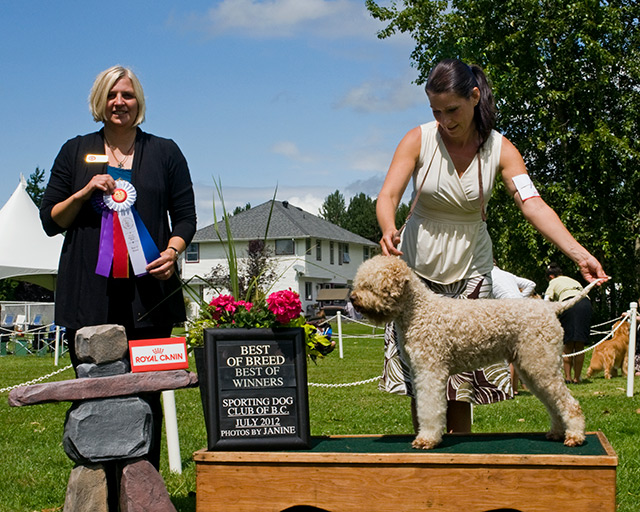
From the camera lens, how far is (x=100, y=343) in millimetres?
3553

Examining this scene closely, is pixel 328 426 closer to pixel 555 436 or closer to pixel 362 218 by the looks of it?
pixel 555 436

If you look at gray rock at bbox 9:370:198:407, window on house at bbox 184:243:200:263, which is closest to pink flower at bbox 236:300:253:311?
gray rock at bbox 9:370:198:407

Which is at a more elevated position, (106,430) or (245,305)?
(245,305)

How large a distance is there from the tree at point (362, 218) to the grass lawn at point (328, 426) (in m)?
66.3

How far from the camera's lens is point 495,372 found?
3.92 metres

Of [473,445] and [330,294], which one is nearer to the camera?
[473,445]

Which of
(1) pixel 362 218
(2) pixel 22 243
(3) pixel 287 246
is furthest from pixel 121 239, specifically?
(1) pixel 362 218

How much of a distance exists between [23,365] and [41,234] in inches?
188

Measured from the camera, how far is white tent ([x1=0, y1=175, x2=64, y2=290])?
62.7ft

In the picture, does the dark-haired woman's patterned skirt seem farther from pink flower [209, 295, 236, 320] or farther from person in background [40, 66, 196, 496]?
person in background [40, 66, 196, 496]

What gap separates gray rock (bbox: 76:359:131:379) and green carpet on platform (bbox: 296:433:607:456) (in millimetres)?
1077

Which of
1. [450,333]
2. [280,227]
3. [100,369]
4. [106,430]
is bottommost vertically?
[106,430]

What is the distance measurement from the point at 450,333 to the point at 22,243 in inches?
726

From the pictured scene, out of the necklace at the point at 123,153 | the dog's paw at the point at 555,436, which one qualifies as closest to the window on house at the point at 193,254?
the necklace at the point at 123,153
